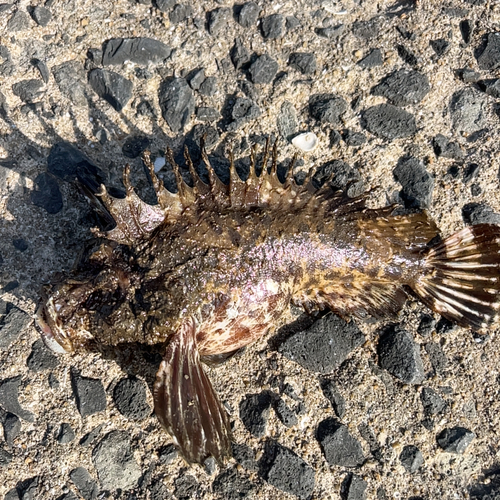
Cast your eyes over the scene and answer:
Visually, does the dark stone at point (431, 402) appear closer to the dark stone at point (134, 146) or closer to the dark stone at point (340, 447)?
the dark stone at point (340, 447)

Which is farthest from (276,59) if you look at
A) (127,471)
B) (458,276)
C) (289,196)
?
(127,471)

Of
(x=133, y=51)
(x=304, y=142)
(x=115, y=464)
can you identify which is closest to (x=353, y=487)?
(x=115, y=464)

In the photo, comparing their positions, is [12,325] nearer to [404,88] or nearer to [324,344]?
[324,344]

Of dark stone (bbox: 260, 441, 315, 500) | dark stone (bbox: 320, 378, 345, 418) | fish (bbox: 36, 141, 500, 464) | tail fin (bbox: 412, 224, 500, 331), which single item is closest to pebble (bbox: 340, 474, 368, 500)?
dark stone (bbox: 260, 441, 315, 500)

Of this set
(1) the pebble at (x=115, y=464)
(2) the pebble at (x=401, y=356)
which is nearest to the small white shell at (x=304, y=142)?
(2) the pebble at (x=401, y=356)

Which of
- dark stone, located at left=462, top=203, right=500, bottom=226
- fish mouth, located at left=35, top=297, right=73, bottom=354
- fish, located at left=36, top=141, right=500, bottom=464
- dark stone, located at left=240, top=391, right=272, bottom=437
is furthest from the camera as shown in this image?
dark stone, located at left=462, top=203, right=500, bottom=226

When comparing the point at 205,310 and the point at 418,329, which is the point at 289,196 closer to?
the point at 205,310

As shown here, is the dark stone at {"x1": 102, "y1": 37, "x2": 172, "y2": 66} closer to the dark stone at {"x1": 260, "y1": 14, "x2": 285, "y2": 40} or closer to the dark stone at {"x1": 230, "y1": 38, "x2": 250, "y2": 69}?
the dark stone at {"x1": 230, "y1": 38, "x2": 250, "y2": 69}
